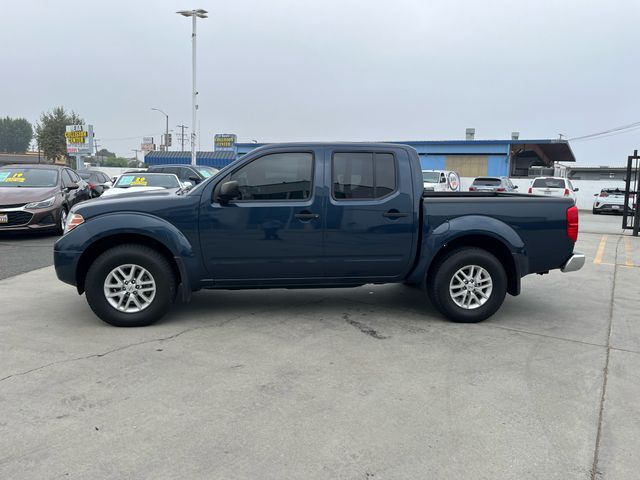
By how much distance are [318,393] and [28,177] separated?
10410mm

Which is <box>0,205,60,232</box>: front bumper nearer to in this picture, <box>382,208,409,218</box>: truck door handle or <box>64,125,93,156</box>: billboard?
<box>382,208,409,218</box>: truck door handle

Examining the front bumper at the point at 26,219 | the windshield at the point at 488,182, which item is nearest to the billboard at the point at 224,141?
the windshield at the point at 488,182

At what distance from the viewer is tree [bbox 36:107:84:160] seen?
60.6 meters

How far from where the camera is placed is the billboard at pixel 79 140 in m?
41.4

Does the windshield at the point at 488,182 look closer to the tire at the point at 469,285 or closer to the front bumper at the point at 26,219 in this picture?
the front bumper at the point at 26,219

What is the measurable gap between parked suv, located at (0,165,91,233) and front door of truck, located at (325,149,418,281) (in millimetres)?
7828

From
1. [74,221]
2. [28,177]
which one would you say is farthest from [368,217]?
[28,177]

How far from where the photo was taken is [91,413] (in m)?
3.45

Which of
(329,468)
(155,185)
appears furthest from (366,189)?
(155,185)

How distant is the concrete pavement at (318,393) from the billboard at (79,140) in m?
39.1

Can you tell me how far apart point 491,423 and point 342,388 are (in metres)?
1.06

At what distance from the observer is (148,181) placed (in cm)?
1362

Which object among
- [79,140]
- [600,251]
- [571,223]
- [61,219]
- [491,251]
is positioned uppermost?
[79,140]

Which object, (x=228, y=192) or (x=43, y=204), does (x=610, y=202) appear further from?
(x=228, y=192)
